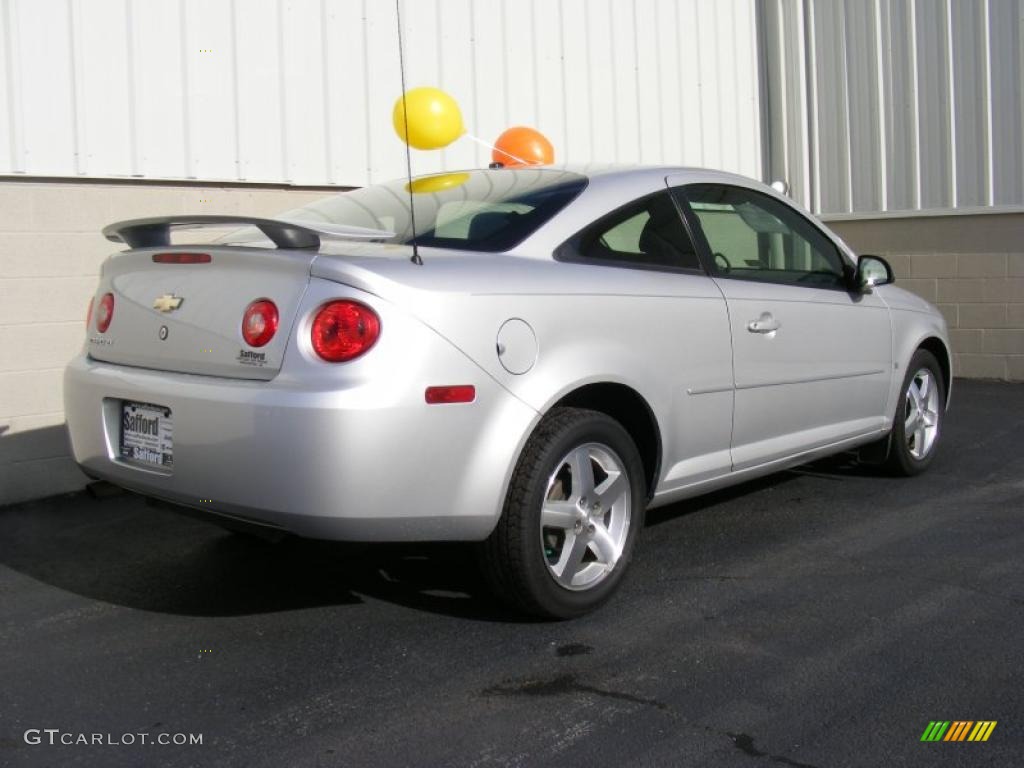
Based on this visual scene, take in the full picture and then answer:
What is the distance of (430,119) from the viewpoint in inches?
265

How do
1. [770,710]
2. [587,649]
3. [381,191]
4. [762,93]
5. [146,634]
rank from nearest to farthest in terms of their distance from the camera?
[770,710]
[587,649]
[146,634]
[381,191]
[762,93]

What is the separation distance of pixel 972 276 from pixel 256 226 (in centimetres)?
777

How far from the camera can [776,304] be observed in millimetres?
4863

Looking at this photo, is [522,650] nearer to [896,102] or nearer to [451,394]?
[451,394]

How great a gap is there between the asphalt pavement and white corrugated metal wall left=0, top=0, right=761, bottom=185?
2.20 m

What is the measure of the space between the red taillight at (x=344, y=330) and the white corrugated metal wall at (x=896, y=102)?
25.4 ft

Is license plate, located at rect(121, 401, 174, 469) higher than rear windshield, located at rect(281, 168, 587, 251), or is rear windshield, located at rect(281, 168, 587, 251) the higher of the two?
rear windshield, located at rect(281, 168, 587, 251)

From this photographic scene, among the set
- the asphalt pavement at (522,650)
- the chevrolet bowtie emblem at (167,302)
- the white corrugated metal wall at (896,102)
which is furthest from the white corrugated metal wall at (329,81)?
the chevrolet bowtie emblem at (167,302)

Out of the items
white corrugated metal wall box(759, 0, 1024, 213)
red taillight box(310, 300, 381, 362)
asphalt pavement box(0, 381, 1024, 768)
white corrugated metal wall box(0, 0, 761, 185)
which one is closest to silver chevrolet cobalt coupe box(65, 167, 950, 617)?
red taillight box(310, 300, 381, 362)

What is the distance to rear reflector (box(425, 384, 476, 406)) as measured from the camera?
3.46 m

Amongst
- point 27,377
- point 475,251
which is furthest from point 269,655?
point 27,377

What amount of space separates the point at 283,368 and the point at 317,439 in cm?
26

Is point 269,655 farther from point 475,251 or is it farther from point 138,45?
point 138,45

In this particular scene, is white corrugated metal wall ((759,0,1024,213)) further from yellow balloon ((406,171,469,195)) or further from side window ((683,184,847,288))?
yellow balloon ((406,171,469,195))
